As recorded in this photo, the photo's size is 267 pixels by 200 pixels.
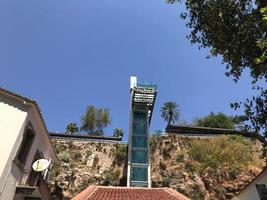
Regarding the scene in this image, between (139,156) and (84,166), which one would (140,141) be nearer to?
(139,156)

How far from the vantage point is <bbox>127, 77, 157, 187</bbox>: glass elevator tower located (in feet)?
108

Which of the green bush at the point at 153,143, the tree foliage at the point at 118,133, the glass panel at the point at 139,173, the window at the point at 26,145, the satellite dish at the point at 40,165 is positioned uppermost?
the tree foliage at the point at 118,133

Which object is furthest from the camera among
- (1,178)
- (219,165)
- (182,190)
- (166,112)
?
(166,112)

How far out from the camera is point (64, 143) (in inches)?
1672

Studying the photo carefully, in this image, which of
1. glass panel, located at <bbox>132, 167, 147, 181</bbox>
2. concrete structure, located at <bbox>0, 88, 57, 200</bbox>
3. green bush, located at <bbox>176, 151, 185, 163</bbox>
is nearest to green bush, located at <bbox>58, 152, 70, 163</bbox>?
glass panel, located at <bbox>132, 167, 147, 181</bbox>

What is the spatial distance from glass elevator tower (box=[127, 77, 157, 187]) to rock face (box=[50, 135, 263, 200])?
8.27ft

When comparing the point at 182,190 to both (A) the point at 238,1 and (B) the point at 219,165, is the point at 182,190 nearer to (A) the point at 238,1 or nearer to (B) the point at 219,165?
(B) the point at 219,165

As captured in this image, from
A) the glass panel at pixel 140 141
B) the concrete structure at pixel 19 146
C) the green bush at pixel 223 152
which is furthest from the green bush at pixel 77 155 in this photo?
the concrete structure at pixel 19 146

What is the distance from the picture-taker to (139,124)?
127ft

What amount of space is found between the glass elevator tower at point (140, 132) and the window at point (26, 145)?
16.7m

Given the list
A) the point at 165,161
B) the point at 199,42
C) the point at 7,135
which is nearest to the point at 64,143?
the point at 165,161

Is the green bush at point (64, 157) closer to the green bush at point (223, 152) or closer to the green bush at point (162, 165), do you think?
the green bush at point (162, 165)

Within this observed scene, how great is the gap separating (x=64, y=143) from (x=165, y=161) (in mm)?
16022

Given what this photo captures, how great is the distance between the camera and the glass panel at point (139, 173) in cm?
3256
